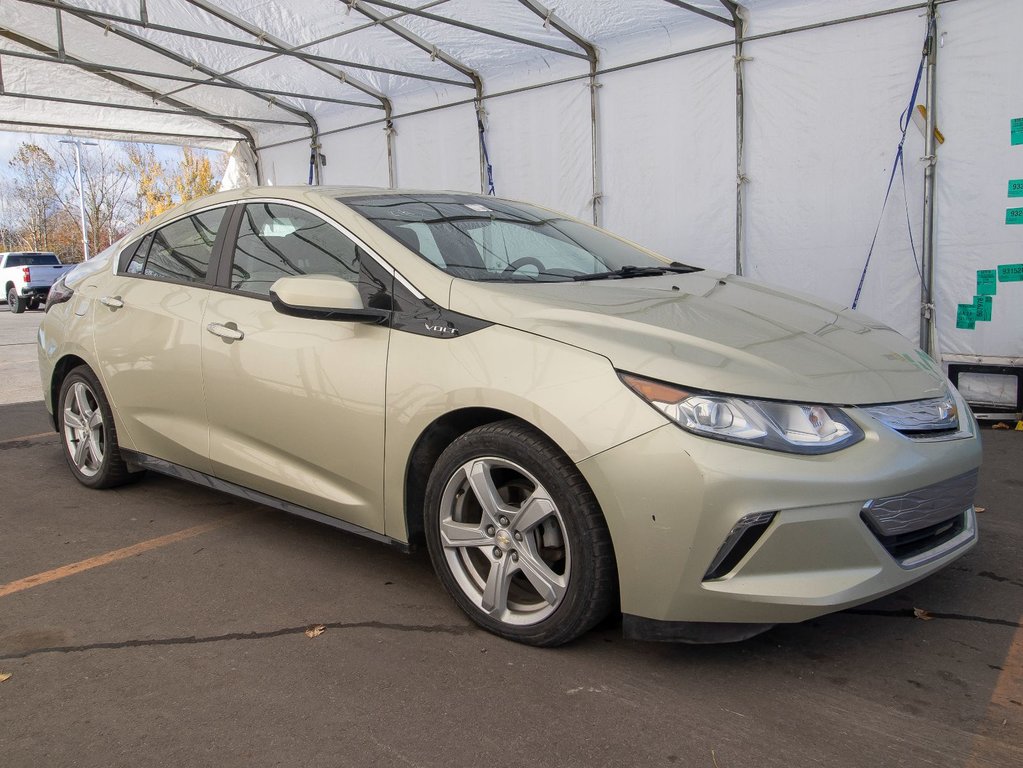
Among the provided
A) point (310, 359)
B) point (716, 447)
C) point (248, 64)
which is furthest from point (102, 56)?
point (716, 447)

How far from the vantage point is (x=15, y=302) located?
82.1 feet

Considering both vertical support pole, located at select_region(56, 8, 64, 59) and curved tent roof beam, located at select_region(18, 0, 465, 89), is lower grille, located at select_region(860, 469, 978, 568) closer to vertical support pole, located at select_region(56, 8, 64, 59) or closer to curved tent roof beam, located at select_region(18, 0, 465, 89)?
curved tent roof beam, located at select_region(18, 0, 465, 89)

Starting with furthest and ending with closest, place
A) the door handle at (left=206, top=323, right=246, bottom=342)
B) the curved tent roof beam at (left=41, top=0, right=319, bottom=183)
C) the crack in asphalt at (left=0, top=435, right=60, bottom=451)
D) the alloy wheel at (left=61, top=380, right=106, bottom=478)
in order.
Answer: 1. the curved tent roof beam at (left=41, top=0, right=319, bottom=183)
2. the crack in asphalt at (left=0, top=435, right=60, bottom=451)
3. the alloy wheel at (left=61, top=380, right=106, bottom=478)
4. the door handle at (left=206, top=323, right=246, bottom=342)

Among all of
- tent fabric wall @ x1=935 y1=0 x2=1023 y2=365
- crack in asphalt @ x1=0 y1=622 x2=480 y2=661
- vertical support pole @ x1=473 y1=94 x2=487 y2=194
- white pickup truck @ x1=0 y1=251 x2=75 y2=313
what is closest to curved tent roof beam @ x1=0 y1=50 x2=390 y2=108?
vertical support pole @ x1=473 y1=94 x2=487 y2=194

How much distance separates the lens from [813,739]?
221 centimetres

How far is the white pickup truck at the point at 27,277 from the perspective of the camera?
2438 centimetres

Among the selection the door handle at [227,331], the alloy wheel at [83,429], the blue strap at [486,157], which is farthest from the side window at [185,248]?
the blue strap at [486,157]

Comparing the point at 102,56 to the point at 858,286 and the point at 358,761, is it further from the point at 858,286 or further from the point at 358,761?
the point at 358,761

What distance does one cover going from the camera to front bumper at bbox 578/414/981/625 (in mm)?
2303

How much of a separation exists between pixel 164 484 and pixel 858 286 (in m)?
5.49

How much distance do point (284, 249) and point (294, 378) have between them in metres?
0.62

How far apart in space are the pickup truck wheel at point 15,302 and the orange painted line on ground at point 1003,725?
86.6 feet

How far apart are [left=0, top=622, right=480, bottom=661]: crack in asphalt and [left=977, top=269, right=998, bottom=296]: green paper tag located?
5.37m

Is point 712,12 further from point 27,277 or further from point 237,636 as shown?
point 27,277
